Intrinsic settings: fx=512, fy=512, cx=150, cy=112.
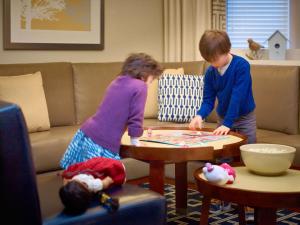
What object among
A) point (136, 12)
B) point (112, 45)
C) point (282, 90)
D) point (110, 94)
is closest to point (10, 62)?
point (112, 45)

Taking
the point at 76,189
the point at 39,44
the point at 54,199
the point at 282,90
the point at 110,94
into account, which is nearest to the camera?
the point at 76,189

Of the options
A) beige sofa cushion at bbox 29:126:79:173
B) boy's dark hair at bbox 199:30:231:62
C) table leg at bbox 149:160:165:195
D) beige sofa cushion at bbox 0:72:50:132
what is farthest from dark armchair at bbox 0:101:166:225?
beige sofa cushion at bbox 0:72:50:132

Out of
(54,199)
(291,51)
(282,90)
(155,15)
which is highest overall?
(155,15)

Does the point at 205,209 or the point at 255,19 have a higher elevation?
the point at 255,19

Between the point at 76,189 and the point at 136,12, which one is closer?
the point at 76,189

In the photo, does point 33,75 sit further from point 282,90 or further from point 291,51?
point 291,51

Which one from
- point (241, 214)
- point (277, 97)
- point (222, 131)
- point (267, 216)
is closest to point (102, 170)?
point (267, 216)

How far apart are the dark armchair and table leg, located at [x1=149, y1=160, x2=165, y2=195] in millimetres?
594

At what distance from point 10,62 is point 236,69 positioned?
2109 mm

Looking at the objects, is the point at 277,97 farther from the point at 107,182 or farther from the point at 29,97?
the point at 107,182

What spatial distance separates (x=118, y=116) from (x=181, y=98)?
176cm

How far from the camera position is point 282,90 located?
3803 millimetres

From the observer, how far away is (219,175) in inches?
80.8

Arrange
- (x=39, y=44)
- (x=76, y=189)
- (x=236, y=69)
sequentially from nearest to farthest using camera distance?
(x=76, y=189)
(x=236, y=69)
(x=39, y=44)
